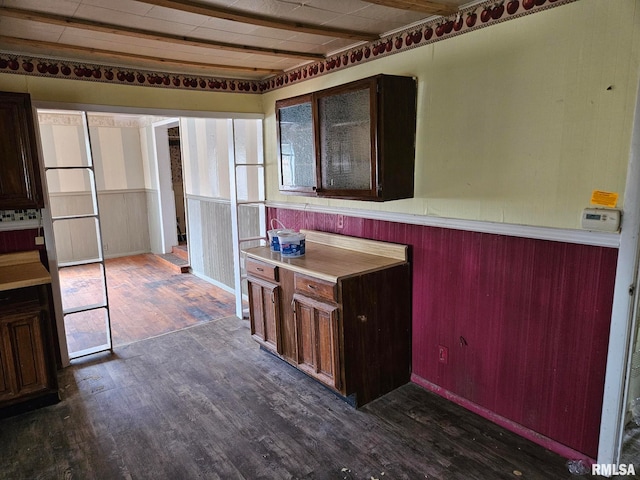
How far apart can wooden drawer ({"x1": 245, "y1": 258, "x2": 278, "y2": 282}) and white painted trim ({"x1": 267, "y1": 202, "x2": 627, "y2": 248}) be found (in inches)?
27.2

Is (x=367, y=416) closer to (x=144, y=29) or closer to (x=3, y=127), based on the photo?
(x=144, y=29)

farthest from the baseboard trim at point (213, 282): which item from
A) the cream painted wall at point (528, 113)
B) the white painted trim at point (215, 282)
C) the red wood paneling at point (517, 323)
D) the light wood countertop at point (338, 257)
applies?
the cream painted wall at point (528, 113)

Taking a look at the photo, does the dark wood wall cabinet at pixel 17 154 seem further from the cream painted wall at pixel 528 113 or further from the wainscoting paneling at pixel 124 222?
the wainscoting paneling at pixel 124 222

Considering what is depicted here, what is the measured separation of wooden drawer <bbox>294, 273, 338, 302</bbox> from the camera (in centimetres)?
253

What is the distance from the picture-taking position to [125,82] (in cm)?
331

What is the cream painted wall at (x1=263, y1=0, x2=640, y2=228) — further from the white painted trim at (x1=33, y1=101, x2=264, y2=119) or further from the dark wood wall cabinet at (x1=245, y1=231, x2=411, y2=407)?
the white painted trim at (x1=33, y1=101, x2=264, y2=119)

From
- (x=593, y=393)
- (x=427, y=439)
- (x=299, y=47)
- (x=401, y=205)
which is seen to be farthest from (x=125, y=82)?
(x=593, y=393)

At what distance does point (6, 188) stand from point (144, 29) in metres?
1.36

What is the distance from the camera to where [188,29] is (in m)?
2.51

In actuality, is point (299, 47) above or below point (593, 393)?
above

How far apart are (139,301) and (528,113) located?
4341mm

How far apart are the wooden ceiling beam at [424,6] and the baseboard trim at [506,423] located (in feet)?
7.27

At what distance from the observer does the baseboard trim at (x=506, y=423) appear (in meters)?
2.13

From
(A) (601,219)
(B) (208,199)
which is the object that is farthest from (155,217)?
(A) (601,219)
